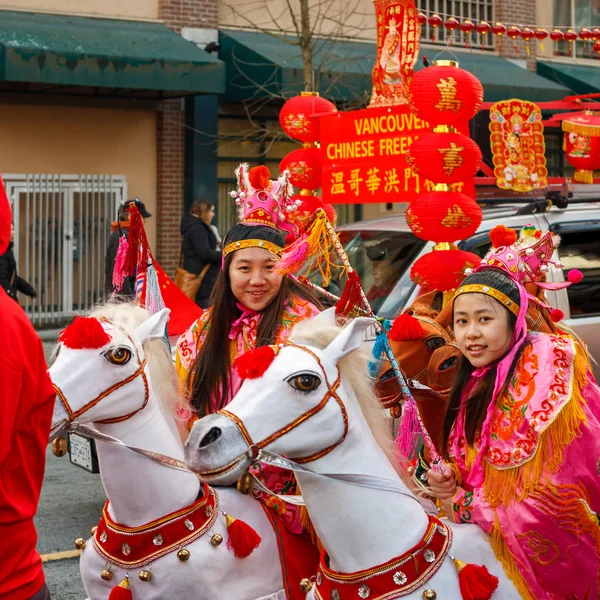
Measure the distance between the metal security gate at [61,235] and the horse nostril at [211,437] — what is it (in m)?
11.6

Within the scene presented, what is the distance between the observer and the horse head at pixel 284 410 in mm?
2740

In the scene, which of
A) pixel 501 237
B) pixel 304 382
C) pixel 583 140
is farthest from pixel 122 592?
pixel 583 140

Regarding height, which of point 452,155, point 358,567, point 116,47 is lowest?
point 358,567

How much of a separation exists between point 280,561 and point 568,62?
17.9 metres

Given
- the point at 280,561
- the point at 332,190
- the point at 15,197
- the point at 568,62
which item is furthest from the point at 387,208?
the point at 280,561

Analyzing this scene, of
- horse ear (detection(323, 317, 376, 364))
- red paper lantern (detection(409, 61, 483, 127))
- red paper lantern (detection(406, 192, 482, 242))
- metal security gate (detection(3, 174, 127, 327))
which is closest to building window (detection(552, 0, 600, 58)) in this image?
metal security gate (detection(3, 174, 127, 327))

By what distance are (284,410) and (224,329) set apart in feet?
4.83

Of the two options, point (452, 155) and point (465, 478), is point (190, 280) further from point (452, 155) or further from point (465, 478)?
point (465, 478)

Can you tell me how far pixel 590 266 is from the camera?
7.14 m

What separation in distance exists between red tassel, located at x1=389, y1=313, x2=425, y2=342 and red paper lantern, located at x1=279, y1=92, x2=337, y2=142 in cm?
403

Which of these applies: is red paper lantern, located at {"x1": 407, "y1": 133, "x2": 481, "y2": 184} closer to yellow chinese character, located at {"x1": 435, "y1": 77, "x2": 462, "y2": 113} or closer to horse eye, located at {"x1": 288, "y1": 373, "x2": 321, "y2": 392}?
yellow chinese character, located at {"x1": 435, "y1": 77, "x2": 462, "y2": 113}

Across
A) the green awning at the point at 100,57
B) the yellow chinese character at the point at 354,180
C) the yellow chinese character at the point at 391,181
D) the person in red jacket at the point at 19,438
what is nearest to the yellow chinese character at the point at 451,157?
the yellow chinese character at the point at 391,181

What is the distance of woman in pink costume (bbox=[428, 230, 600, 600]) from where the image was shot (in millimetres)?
3326

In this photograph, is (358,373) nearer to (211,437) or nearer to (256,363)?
(256,363)
